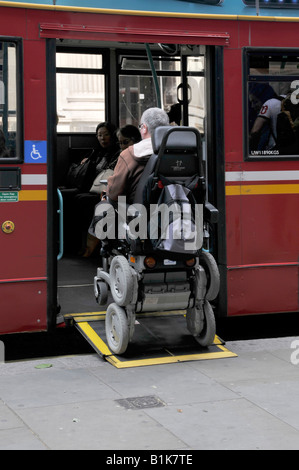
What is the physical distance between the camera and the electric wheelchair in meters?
6.00

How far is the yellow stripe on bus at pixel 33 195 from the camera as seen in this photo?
252 inches

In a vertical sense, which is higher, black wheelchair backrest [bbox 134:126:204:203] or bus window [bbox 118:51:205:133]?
bus window [bbox 118:51:205:133]

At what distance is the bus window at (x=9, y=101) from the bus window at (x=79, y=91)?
114 inches

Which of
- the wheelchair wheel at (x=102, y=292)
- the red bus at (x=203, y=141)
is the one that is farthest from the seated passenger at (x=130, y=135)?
the wheelchair wheel at (x=102, y=292)

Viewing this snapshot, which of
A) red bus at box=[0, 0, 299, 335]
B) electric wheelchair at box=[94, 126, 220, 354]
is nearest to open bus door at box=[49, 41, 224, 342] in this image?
red bus at box=[0, 0, 299, 335]

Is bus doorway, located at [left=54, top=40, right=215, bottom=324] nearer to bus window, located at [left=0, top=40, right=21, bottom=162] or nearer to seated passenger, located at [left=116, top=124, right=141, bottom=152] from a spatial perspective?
seated passenger, located at [left=116, top=124, right=141, bottom=152]

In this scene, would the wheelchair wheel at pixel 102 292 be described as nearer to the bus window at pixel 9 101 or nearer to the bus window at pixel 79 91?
the bus window at pixel 9 101

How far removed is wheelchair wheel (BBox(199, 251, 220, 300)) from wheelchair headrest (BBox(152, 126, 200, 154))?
0.90 metres

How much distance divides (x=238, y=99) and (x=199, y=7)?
0.83 meters

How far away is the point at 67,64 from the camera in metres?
9.27

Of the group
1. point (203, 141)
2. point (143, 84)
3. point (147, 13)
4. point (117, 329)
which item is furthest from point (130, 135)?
point (117, 329)

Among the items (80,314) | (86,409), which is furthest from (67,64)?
(86,409)

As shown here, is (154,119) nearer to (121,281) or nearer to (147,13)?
(147,13)

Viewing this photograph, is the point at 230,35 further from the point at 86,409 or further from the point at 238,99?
the point at 86,409
